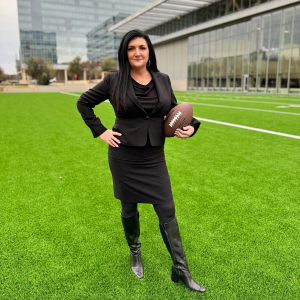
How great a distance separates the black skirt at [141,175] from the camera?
2289 mm

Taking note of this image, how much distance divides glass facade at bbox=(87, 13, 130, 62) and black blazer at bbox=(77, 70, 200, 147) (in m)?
99.4

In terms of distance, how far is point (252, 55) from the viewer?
30.3 metres

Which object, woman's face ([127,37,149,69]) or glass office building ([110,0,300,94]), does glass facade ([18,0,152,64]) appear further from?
woman's face ([127,37,149,69])

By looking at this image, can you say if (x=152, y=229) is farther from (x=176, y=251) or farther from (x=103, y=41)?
(x=103, y=41)

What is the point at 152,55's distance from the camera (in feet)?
7.68

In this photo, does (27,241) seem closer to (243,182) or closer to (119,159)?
(119,159)

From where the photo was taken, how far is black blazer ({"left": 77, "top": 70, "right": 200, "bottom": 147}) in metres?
2.23

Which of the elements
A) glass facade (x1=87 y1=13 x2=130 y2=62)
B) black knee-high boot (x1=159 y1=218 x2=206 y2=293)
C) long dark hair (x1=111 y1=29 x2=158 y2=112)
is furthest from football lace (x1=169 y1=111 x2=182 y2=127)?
glass facade (x1=87 y1=13 x2=130 y2=62)

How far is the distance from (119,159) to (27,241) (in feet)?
4.75

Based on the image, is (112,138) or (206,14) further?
(206,14)

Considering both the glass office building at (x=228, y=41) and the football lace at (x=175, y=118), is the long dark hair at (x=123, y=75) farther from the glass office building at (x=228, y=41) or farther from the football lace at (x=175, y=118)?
the glass office building at (x=228, y=41)

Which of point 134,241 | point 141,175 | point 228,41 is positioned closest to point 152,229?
Result: point 134,241

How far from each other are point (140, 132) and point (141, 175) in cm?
34

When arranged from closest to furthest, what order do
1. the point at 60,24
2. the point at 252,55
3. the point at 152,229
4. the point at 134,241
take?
the point at 134,241, the point at 152,229, the point at 252,55, the point at 60,24
